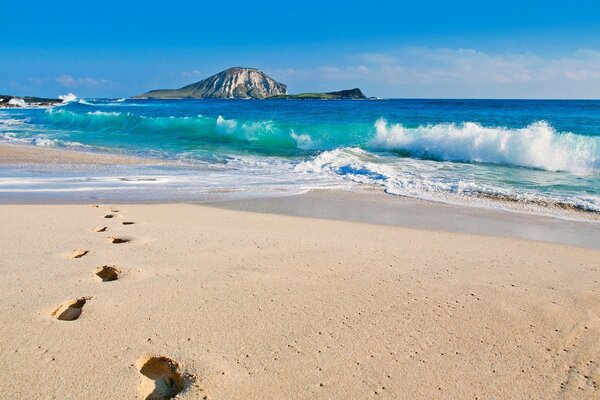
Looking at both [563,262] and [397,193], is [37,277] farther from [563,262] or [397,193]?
[397,193]

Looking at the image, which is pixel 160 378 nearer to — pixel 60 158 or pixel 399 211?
pixel 399 211

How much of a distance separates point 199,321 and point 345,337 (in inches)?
38.2

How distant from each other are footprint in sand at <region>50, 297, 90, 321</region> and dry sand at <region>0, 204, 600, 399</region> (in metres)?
0.01

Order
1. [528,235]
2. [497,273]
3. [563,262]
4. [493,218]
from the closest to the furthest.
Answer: [497,273] < [563,262] < [528,235] < [493,218]

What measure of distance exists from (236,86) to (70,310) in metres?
155

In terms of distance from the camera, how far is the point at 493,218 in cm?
756

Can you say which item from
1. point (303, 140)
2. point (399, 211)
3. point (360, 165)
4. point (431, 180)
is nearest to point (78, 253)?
point (399, 211)

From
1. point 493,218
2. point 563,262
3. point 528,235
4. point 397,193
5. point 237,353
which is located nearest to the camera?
point 237,353

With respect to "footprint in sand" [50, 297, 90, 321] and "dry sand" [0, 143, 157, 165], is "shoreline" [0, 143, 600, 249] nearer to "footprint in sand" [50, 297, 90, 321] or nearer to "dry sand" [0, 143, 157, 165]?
"footprint in sand" [50, 297, 90, 321]

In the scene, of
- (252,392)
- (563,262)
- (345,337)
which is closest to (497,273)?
(563,262)

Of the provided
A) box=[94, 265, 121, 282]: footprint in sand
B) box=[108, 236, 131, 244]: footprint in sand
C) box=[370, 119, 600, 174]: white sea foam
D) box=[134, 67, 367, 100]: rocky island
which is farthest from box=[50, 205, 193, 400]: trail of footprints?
box=[134, 67, 367, 100]: rocky island

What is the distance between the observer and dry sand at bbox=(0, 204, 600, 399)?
2.64 metres

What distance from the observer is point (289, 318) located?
11.0 feet

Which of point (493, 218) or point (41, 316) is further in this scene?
point (493, 218)
